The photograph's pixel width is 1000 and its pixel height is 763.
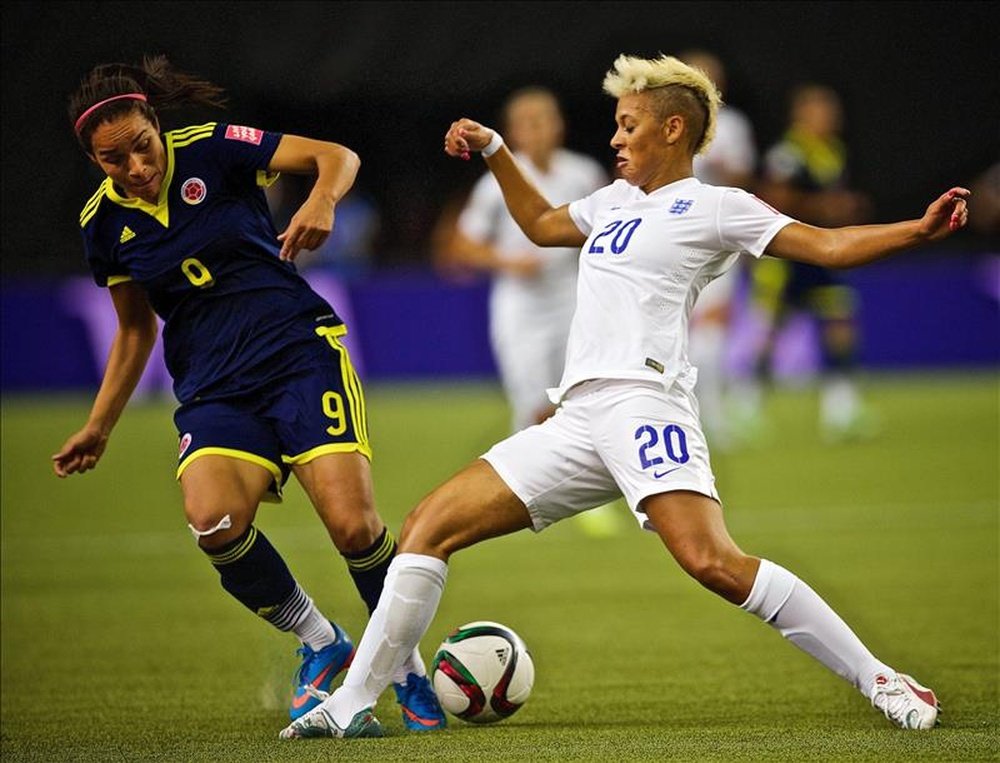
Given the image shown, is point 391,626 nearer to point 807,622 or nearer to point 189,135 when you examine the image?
point 807,622

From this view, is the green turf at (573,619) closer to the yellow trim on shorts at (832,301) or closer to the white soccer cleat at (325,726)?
A: the white soccer cleat at (325,726)

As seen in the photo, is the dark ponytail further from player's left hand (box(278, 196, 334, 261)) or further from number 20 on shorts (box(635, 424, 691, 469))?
number 20 on shorts (box(635, 424, 691, 469))

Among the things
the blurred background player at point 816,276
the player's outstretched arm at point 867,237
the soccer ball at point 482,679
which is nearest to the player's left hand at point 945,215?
the player's outstretched arm at point 867,237

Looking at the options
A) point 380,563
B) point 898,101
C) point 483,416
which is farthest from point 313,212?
point 898,101

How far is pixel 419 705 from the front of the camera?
19.1 ft

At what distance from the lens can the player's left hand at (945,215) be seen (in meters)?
4.96

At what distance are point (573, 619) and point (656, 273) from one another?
10.1 ft

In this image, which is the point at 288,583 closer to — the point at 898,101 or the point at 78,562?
the point at 78,562

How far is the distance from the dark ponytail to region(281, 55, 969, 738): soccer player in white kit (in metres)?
1.47

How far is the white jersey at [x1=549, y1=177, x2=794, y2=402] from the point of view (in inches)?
214

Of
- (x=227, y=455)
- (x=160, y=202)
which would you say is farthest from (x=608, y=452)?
(x=160, y=202)

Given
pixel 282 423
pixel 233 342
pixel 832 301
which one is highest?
pixel 233 342

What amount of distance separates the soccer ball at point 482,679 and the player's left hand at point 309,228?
1.40m

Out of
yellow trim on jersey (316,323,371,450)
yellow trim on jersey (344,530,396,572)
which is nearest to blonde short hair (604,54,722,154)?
yellow trim on jersey (316,323,371,450)
